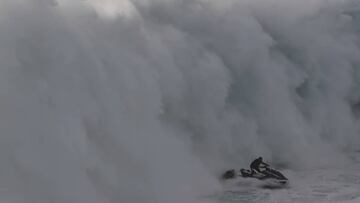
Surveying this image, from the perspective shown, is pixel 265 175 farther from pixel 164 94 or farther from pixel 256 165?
pixel 164 94

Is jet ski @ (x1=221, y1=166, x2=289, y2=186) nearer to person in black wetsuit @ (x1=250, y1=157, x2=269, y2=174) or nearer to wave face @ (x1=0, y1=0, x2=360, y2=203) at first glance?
person in black wetsuit @ (x1=250, y1=157, x2=269, y2=174)

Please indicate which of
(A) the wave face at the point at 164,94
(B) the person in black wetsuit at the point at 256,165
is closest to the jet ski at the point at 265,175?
(B) the person in black wetsuit at the point at 256,165

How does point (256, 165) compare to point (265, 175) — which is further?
point (256, 165)

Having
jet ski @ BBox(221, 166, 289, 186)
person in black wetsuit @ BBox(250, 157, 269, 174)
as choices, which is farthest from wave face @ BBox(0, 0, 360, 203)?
person in black wetsuit @ BBox(250, 157, 269, 174)

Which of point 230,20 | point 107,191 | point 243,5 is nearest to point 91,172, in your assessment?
point 107,191

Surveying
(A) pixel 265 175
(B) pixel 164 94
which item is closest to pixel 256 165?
(A) pixel 265 175

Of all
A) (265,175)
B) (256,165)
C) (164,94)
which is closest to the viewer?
(265,175)
